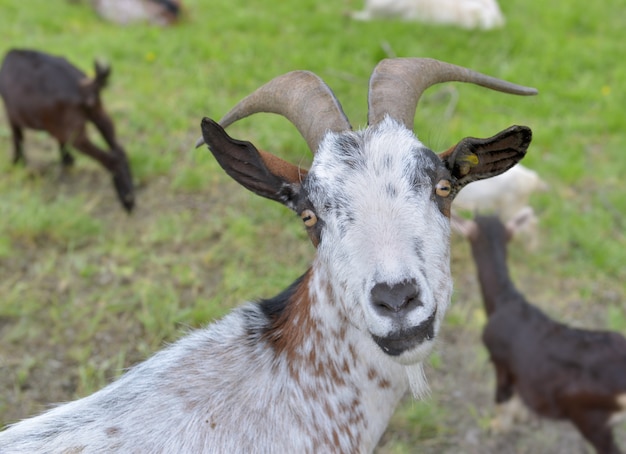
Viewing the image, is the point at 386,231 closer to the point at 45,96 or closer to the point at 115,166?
the point at 115,166

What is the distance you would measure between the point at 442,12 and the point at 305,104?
6.74 metres

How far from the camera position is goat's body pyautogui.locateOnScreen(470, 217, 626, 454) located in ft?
12.0

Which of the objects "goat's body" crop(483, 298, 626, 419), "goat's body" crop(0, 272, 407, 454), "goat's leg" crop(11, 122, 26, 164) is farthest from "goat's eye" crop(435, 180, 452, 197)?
"goat's leg" crop(11, 122, 26, 164)

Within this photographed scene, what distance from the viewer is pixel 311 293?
8.92 ft

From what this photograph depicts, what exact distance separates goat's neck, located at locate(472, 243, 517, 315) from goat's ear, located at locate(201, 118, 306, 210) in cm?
211

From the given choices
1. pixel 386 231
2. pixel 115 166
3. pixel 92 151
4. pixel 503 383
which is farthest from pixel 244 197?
pixel 386 231

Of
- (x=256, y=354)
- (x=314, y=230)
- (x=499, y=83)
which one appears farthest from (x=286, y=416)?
(x=499, y=83)

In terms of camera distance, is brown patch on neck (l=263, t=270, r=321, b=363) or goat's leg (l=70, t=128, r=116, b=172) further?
goat's leg (l=70, t=128, r=116, b=172)

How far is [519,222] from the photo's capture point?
16.8ft

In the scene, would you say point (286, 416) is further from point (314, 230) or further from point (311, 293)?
point (314, 230)

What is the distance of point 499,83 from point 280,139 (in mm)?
3522

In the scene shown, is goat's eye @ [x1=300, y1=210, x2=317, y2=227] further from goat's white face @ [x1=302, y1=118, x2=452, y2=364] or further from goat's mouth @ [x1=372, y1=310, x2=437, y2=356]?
goat's mouth @ [x1=372, y1=310, x2=437, y2=356]

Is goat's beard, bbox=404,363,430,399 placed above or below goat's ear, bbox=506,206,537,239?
above

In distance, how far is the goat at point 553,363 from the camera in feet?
12.0
